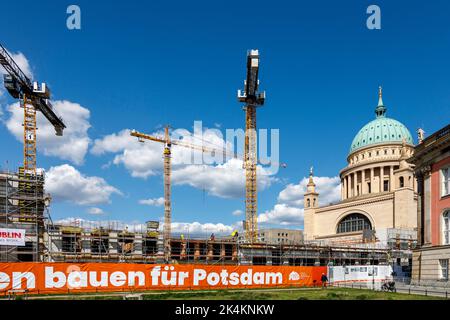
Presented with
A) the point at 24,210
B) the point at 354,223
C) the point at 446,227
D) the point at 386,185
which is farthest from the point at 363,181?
the point at 24,210

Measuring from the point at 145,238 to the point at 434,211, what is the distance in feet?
136

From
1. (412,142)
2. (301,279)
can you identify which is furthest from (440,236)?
(412,142)

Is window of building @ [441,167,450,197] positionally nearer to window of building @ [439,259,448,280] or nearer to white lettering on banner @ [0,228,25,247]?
window of building @ [439,259,448,280]

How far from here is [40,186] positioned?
2299 inches

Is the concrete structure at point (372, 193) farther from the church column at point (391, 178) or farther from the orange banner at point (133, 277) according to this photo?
the orange banner at point (133, 277)

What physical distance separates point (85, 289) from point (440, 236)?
31681 mm

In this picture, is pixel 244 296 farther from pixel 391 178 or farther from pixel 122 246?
pixel 391 178

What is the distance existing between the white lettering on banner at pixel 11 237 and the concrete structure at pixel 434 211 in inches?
1676

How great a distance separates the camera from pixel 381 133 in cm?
12606

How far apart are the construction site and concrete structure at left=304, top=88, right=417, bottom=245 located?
14.4 feet

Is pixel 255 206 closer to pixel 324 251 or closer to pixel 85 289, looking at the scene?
pixel 324 251

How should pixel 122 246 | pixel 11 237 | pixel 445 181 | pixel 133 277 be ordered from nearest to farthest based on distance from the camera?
pixel 133 277 < pixel 445 181 < pixel 11 237 < pixel 122 246

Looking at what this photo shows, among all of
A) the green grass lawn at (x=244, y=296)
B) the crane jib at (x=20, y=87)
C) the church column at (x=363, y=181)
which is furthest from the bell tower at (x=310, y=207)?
the green grass lawn at (x=244, y=296)

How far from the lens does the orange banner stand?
99.6 feet
